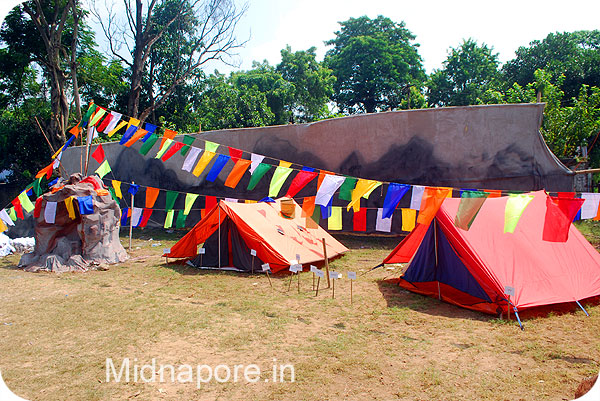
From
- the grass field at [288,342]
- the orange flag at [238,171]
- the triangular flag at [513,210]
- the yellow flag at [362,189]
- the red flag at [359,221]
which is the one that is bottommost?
the grass field at [288,342]

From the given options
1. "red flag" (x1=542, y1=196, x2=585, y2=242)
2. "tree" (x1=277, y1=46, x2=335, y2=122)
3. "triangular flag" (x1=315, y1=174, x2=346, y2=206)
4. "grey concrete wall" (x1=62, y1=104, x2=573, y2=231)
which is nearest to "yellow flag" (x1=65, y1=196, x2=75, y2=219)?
"triangular flag" (x1=315, y1=174, x2=346, y2=206)

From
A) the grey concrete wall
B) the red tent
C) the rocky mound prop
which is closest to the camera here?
the red tent

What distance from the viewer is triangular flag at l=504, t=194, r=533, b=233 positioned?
223 inches

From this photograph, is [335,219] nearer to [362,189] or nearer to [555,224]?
[362,189]

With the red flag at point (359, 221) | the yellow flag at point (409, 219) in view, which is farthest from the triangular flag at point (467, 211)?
the red flag at point (359, 221)

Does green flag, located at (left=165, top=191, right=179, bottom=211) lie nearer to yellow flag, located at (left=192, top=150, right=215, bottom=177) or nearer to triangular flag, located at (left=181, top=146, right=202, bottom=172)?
triangular flag, located at (left=181, top=146, right=202, bottom=172)

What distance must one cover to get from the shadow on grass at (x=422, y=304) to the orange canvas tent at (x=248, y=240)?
2.10 metres

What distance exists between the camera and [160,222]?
1659 centimetres

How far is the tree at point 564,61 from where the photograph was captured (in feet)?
71.7

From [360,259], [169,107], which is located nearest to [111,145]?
[169,107]

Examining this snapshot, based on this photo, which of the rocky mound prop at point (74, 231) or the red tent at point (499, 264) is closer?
the red tent at point (499, 264)

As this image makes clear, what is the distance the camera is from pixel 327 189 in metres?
7.18

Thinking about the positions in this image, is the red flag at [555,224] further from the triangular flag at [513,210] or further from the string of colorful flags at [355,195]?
the triangular flag at [513,210]

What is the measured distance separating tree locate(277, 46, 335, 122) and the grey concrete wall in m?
11.8
